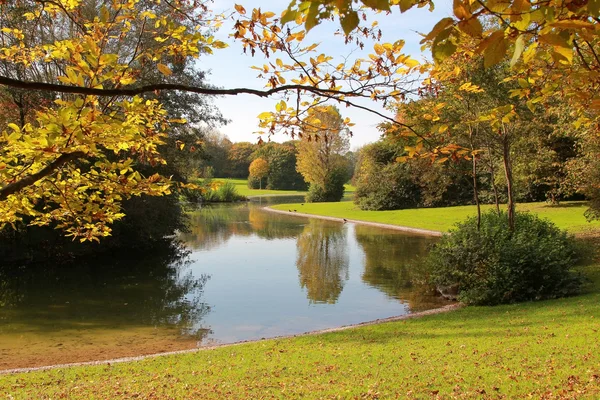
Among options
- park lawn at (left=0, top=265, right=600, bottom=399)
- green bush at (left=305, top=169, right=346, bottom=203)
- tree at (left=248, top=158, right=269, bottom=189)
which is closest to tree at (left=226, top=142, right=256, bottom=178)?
tree at (left=248, top=158, right=269, bottom=189)

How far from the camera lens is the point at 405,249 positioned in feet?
58.2

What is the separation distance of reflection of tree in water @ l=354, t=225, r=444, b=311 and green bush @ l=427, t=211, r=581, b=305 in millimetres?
766

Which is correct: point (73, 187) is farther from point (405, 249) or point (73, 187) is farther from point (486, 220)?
point (405, 249)

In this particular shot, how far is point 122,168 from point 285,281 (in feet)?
32.1

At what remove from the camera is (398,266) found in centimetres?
1453

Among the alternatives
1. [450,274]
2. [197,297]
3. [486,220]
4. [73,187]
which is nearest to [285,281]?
[197,297]

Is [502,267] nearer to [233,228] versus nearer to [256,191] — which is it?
[233,228]

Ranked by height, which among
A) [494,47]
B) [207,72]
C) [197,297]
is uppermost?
[207,72]

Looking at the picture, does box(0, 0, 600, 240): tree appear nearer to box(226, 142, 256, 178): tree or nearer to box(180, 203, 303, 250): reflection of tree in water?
box(180, 203, 303, 250): reflection of tree in water

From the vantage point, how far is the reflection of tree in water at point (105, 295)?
9.59 meters

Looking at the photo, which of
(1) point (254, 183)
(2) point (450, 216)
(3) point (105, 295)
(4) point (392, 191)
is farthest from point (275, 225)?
(1) point (254, 183)

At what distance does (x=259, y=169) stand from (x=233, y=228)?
46823 mm

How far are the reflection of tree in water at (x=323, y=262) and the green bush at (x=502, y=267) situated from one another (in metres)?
2.75

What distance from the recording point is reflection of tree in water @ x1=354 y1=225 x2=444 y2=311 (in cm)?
1090
